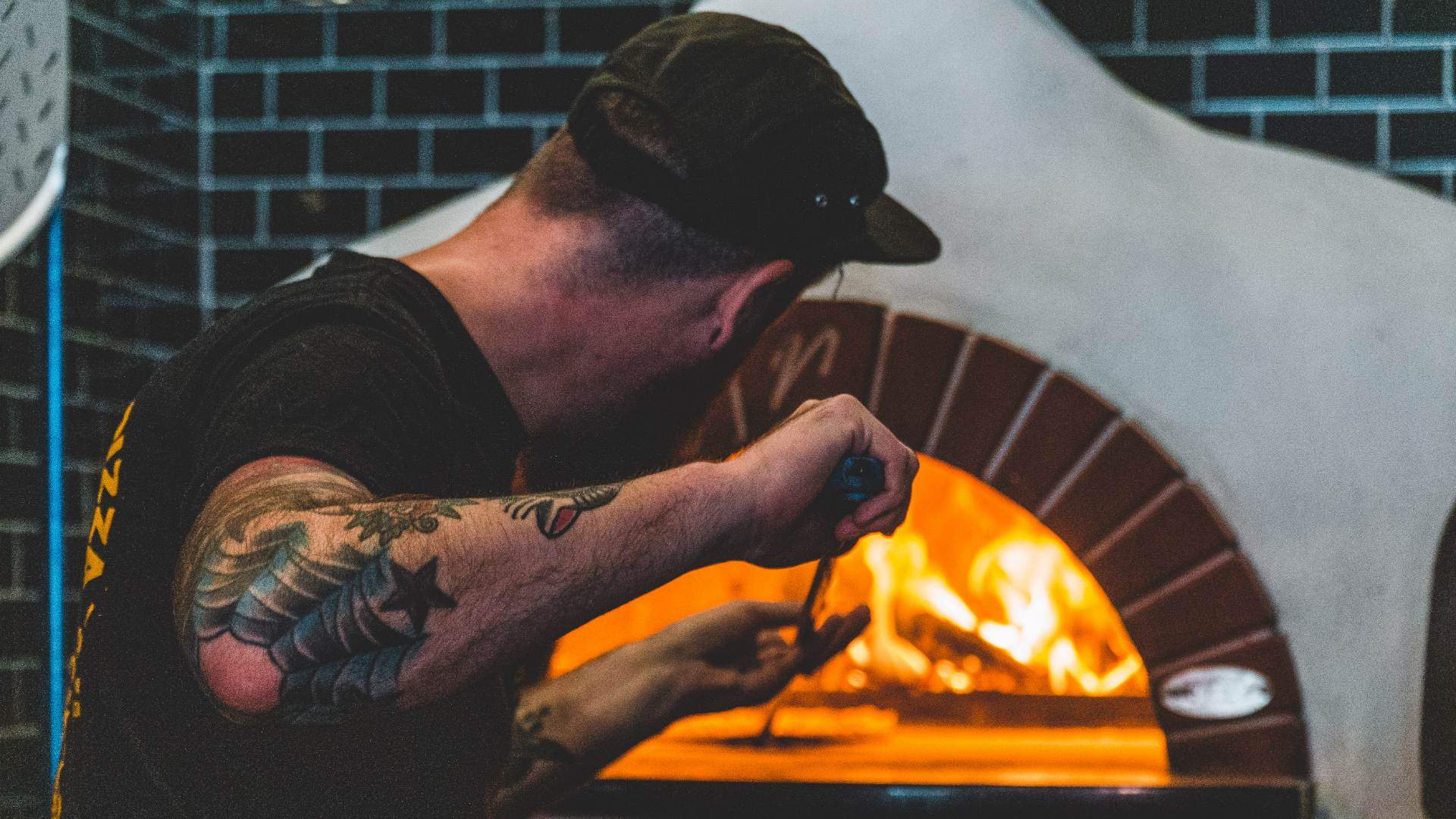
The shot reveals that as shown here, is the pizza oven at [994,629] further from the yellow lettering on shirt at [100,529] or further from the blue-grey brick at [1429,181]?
the yellow lettering on shirt at [100,529]

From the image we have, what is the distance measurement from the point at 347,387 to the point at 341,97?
4.43 ft

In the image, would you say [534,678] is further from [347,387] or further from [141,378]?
[141,378]

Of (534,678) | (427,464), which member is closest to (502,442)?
(427,464)

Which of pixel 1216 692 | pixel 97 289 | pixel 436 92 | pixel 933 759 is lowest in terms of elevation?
pixel 933 759

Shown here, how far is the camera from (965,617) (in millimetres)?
1780

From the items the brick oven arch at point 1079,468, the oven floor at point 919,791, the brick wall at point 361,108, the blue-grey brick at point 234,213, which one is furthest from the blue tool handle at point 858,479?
the blue-grey brick at point 234,213

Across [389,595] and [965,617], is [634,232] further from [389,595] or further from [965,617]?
[965,617]

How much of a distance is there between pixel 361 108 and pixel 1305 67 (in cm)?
142

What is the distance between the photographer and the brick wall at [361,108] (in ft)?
5.97

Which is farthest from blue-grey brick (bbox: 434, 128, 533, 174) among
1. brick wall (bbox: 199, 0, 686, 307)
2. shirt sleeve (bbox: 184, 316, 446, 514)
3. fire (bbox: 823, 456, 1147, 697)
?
shirt sleeve (bbox: 184, 316, 446, 514)

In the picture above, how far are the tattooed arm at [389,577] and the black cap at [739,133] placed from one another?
27cm

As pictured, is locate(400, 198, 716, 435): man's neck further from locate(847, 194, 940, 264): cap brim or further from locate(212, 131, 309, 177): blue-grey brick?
locate(212, 131, 309, 177): blue-grey brick

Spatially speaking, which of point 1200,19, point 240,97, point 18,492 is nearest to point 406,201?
point 240,97

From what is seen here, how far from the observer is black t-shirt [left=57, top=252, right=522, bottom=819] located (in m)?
0.67
